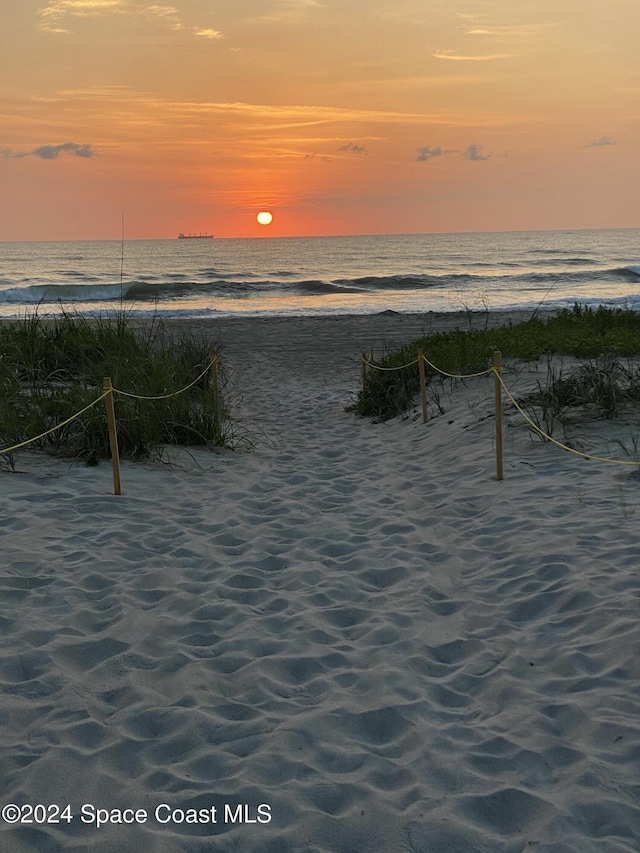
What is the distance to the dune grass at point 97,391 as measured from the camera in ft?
24.0

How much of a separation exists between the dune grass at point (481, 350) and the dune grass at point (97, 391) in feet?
7.16

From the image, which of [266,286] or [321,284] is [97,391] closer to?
[266,286]

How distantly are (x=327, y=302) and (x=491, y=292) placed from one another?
29.5 ft

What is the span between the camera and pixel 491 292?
1438 inches

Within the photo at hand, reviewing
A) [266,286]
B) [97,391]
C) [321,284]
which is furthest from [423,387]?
[321,284]

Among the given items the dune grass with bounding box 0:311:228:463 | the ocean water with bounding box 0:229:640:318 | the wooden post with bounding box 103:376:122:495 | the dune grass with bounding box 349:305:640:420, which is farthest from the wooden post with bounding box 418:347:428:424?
the ocean water with bounding box 0:229:640:318

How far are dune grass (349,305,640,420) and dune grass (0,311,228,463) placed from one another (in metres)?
2.18

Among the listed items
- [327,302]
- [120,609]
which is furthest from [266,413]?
[327,302]

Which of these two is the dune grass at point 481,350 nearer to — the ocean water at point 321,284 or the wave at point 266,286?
the ocean water at point 321,284

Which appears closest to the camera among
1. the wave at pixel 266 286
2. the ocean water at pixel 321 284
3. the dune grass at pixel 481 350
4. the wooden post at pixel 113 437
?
the wooden post at pixel 113 437

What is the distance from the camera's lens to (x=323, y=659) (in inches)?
151

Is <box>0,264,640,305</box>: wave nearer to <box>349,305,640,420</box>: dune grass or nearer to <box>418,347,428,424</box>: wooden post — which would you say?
<box>349,305,640,420</box>: dune grass

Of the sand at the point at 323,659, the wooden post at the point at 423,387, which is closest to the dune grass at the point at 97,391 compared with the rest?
the sand at the point at 323,659

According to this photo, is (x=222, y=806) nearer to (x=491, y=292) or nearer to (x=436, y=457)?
(x=436, y=457)
